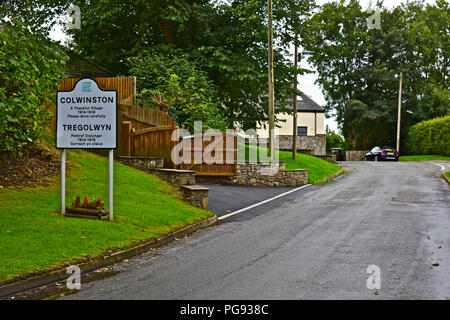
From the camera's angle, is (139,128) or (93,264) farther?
(139,128)

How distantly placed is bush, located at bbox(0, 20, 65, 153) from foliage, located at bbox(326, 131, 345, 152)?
55.2m

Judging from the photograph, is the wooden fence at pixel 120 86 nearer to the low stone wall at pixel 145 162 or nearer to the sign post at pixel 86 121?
the low stone wall at pixel 145 162

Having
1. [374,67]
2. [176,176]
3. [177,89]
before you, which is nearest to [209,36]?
[177,89]

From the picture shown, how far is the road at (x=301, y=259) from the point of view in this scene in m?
7.16

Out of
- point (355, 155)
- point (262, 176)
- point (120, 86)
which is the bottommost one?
point (262, 176)

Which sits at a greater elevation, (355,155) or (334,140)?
(334,140)

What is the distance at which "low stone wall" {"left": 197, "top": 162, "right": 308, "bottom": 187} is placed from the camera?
80.4ft

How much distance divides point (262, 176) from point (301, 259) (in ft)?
51.6

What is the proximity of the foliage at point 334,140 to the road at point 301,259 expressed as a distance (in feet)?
166

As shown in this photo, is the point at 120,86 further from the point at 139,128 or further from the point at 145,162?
the point at 145,162

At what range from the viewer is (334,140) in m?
67.8

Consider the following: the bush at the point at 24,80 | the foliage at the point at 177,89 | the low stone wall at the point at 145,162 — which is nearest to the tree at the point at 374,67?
the foliage at the point at 177,89

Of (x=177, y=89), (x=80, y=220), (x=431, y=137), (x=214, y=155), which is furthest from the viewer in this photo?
(x=431, y=137)
